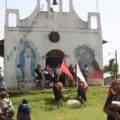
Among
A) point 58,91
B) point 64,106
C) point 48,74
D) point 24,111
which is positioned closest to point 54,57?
point 48,74

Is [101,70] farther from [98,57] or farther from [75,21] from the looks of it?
[75,21]

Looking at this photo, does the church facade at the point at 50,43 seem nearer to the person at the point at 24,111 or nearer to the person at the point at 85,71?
the person at the point at 85,71

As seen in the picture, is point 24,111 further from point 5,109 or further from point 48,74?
point 48,74

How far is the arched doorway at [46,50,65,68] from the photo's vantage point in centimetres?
2903

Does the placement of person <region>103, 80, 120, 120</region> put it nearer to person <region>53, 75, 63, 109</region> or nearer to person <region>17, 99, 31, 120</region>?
person <region>17, 99, 31, 120</region>

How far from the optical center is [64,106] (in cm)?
2191

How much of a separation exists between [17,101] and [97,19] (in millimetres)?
9720

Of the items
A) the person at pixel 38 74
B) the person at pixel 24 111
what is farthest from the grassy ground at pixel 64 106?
the person at pixel 24 111

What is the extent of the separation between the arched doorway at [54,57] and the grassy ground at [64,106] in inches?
137

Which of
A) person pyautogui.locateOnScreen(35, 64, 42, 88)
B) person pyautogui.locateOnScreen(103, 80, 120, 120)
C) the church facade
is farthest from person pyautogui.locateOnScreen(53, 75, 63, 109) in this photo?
person pyautogui.locateOnScreen(103, 80, 120, 120)

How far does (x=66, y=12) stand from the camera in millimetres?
29625

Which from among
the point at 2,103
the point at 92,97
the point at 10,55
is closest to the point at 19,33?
the point at 10,55

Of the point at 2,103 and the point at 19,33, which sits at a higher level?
the point at 19,33

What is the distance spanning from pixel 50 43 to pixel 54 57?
933 mm
